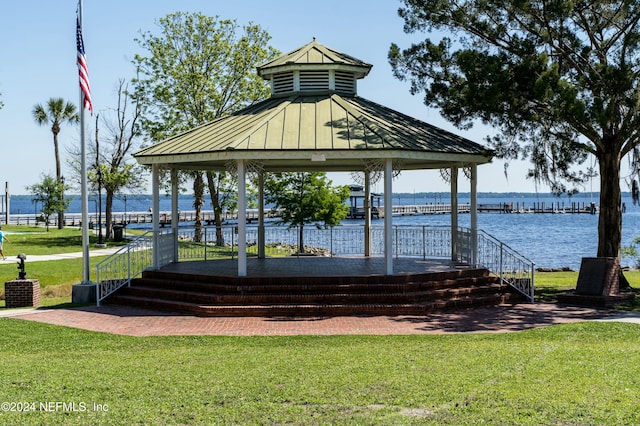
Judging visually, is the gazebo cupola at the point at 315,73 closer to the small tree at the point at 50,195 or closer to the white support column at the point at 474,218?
Answer: the white support column at the point at 474,218

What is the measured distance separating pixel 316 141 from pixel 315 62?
4313 millimetres

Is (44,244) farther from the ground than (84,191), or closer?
closer

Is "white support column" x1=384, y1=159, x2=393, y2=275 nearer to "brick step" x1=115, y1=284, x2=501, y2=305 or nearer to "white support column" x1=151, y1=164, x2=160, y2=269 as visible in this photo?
"brick step" x1=115, y1=284, x2=501, y2=305

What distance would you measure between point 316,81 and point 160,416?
14.2m

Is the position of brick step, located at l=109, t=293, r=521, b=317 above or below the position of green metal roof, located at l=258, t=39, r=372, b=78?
below

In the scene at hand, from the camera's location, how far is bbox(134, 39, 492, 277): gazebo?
1633 cm

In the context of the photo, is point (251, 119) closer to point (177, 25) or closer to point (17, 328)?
point (17, 328)

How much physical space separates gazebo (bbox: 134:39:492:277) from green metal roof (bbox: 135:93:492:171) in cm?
2

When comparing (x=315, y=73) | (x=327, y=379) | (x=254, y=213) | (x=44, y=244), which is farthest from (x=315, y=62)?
(x=254, y=213)

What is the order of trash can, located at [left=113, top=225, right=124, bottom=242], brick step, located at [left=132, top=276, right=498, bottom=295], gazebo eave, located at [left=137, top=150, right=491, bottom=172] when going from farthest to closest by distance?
trash can, located at [left=113, top=225, right=124, bottom=242] → gazebo eave, located at [left=137, top=150, right=491, bottom=172] → brick step, located at [left=132, top=276, right=498, bottom=295]

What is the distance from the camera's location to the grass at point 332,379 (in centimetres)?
746

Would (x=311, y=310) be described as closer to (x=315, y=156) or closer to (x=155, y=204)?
(x=315, y=156)

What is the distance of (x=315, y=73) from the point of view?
20.3 m

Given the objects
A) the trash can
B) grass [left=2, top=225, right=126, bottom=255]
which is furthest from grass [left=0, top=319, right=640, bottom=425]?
the trash can
